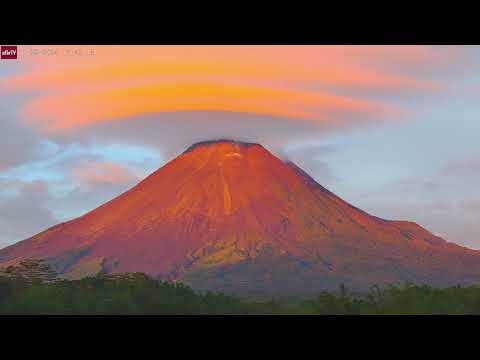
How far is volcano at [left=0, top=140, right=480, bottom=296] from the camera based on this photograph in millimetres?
60094

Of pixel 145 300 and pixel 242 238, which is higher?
pixel 242 238

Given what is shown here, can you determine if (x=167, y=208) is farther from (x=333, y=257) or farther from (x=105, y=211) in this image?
(x=333, y=257)

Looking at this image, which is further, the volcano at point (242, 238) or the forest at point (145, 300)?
the volcano at point (242, 238)

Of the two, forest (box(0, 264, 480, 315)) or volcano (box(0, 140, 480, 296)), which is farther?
volcano (box(0, 140, 480, 296))

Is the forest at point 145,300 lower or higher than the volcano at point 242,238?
lower

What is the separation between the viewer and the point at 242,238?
64.7 meters

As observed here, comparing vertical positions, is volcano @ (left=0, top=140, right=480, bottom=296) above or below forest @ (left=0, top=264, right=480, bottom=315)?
above

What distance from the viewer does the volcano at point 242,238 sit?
60094mm

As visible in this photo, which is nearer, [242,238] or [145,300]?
[145,300]

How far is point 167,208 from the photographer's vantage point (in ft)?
218

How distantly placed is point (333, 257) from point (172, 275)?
1424cm
